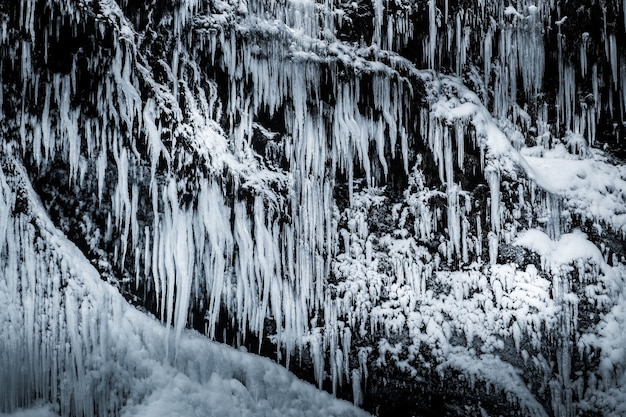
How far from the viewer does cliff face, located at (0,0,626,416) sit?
4594mm

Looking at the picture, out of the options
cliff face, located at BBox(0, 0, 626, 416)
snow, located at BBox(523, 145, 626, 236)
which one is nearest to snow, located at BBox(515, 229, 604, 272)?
cliff face, located at BBox(0, 0, 626, 416)

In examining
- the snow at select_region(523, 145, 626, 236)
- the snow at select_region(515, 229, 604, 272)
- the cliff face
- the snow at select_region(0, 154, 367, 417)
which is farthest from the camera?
the snow at select_region(523, 145, 626, 236)

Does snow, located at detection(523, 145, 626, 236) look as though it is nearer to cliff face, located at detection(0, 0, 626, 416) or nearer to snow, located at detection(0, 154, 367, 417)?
cliff face, located at detection(0, 0, 626, 416)

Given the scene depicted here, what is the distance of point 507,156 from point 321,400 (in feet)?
10.2

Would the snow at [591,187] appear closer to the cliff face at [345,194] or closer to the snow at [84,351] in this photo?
the cliff face at [345,194]

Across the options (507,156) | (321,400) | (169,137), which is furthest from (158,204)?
(507,156)

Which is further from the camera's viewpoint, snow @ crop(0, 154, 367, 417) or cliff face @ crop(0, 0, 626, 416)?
cliff face @ crop(0, 0, 626, 416)

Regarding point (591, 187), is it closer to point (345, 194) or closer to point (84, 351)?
point (345, 194)

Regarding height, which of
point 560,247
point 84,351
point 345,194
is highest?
point 345,194

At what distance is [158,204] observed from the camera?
16.5 ft

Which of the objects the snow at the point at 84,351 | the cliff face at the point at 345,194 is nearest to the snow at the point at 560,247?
the cliff face at the point at 345,194

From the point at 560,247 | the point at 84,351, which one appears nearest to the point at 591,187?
the point at 560,247

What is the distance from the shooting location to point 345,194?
5496 millimetres

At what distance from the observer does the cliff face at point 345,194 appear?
4594 millimetres
